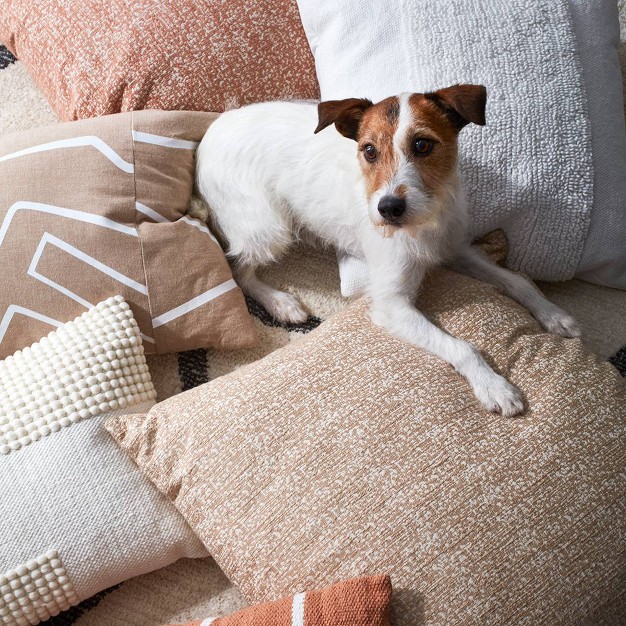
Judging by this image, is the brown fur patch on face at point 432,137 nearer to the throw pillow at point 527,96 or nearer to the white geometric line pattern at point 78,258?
the throw pillow at point 527,96

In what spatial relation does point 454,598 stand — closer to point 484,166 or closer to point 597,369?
point 597,369

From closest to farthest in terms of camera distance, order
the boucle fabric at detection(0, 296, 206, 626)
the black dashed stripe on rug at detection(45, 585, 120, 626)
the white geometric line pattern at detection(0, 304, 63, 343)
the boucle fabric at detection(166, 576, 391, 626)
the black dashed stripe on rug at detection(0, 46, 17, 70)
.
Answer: the boucle fabric at detection(166, 576, 391, 626) → the boucle fabric at detection(0, 296, 206, 626) → the black dashed stripe on rug at detection(45, 585, 120, 626) → the white geometric line pattern at detection(0, 304, 63, 343) → the black dashed stripe on rug at detection(0, 46, 17, 70)

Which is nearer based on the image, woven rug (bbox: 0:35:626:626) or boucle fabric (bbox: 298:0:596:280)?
woven rug (bbox: 0:35:626:626)

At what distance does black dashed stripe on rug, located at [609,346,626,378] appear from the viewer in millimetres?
1813

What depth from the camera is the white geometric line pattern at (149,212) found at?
1.80 m

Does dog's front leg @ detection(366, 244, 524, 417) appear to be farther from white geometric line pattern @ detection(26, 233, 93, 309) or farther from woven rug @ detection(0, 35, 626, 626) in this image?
white geometric line pattern @ detection(26, 233, 93, 309)

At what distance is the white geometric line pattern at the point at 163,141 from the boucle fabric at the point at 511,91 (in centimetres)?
49

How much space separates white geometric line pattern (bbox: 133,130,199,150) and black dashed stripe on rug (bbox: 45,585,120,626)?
3.70 feet

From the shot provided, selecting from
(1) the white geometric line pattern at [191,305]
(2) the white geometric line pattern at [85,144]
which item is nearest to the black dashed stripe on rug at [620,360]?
(1) the white geometric line pattern at [191,305]

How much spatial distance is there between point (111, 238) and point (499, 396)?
1.03 m

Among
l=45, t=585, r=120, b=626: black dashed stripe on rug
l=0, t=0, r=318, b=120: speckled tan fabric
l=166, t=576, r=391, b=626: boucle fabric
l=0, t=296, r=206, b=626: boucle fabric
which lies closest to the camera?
l=166, t=576, r=391, b=626: boucle fabric

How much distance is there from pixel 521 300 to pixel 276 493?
877 millimetres

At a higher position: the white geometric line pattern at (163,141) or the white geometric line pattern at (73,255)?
the white geometric line pattern at (163,141)

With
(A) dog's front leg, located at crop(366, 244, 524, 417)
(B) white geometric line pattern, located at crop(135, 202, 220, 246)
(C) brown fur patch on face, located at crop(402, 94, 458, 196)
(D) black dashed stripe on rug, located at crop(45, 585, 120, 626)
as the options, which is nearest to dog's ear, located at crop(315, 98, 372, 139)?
(C) brown fur patch on face, located at crop(402, 94, 458, 196)
